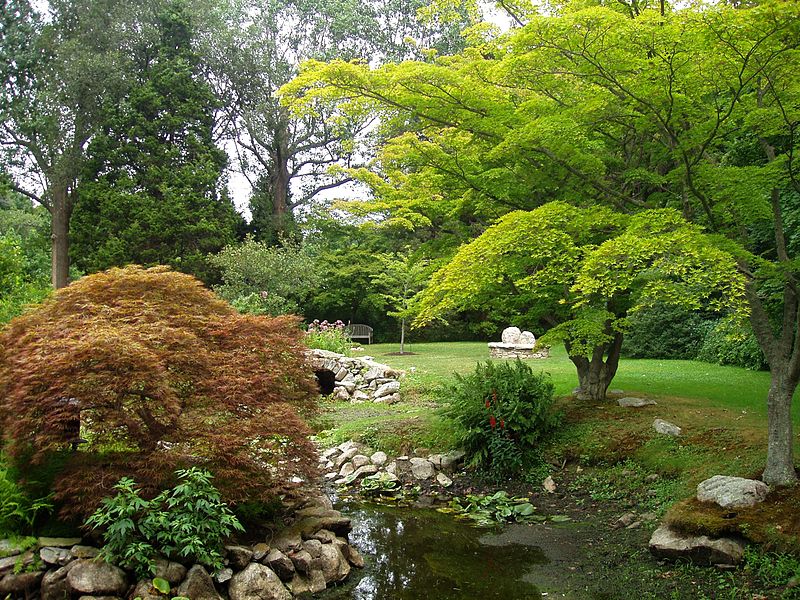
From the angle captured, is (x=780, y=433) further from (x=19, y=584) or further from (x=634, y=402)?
(x=19, y=584)

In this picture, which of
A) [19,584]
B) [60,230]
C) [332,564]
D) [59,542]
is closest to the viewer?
[19,584]

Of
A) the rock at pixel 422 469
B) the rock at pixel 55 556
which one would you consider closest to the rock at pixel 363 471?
the rock at pixel 422 469

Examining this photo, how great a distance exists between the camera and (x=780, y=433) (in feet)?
18.8

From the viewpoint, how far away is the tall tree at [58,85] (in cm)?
2275

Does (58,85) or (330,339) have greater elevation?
(58,85)

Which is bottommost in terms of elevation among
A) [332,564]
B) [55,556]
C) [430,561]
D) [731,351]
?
[430,561]

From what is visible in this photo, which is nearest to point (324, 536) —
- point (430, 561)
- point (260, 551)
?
point (260, 551)

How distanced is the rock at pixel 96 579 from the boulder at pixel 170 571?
0.76 ft

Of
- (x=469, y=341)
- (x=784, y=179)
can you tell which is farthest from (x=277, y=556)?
(x=469, y=341)

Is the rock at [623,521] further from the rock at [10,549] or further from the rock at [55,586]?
the rock at [10,549]

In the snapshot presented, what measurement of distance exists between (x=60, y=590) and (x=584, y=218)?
207 inches

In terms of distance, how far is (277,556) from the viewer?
16.5 ft

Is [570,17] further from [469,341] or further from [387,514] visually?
[469,341]

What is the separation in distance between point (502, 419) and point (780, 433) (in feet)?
10.3
